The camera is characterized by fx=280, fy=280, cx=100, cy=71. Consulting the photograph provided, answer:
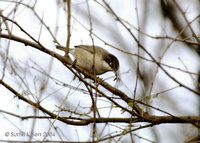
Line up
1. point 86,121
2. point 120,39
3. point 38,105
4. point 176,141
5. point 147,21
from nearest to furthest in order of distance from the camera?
1. point 38,105
2. point 86,121
3. point 176,141
4. point 147,21
5. point 120,39

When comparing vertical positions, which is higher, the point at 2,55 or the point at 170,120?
the point at 2,55

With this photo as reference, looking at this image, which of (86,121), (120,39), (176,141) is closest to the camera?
(86,121)

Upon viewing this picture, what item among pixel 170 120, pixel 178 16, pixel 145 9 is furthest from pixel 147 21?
pixel 170 120

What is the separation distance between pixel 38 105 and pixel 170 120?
181 cm

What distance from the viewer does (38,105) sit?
10.9 feet

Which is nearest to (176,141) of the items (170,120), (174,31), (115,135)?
(174,31)

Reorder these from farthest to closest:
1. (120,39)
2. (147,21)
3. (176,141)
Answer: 1. (120,39)
2. (147,21)
3. (176,141)

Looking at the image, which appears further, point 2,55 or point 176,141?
point 176,141

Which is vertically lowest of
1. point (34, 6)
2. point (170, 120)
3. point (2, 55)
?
point (170, 120)

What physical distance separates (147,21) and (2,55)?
6326 millimetres

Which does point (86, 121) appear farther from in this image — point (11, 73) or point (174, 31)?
point (174, 31)

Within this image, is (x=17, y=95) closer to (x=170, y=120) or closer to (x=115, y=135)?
(x=115, y=135)

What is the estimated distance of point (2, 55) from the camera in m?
4.02

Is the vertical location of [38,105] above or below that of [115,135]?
above
